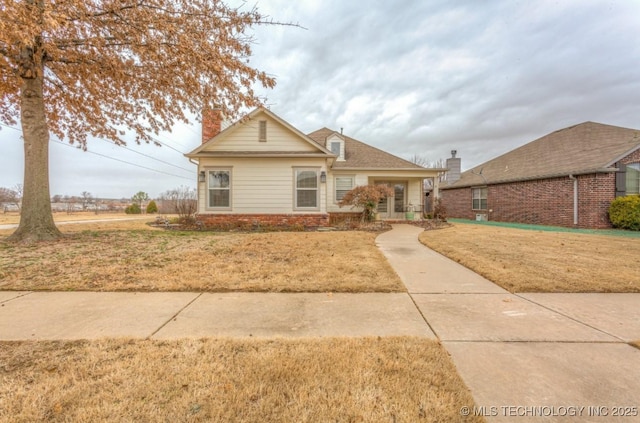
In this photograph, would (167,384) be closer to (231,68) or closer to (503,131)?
(231,68)

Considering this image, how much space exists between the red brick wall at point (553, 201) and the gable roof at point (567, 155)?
0.44 m

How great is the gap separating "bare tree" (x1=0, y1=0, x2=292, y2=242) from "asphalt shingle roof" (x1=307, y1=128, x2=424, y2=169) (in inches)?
308

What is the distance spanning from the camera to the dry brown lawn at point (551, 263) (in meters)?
4.14

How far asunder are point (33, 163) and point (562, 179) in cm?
2078

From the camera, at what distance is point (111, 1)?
239 inches

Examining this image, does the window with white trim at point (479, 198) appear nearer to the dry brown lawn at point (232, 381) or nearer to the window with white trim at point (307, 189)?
the window with white trim at point (307, 189)

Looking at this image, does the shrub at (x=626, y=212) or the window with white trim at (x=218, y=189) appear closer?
the shrub at (x=626, y=212)

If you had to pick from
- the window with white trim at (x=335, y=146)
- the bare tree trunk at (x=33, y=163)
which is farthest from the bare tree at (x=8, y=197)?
the window with white trim at (x=335, y=146)

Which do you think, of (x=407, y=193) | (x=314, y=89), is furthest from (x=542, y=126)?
(x=314, y=89)

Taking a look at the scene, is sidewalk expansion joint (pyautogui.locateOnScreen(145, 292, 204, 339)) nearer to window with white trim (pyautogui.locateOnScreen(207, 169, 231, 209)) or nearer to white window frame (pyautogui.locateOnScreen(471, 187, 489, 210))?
window with white trim (pyautogui.locateOnScreen(207, 169, 231, 209))

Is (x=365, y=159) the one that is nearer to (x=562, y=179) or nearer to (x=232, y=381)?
(x=562, y=179)

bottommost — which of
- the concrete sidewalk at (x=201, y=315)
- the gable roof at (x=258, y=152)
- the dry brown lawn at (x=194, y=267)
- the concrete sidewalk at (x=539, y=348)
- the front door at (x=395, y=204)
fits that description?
the concrete sidewalk at (x=539, y=348)

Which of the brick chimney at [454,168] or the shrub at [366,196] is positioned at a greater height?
the brick chimney at [454,168]

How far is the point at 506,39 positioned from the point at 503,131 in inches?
836
